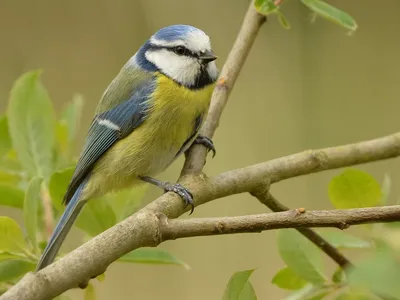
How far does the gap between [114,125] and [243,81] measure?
1.27 meters

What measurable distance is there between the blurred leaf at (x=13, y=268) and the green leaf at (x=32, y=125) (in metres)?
0.14

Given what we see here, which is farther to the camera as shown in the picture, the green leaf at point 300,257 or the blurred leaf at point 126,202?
the blurred leaf at point 126,202

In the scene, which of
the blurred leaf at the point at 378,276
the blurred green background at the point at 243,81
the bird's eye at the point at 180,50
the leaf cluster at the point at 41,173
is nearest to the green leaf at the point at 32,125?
the leaf cluster at the point at 41,173

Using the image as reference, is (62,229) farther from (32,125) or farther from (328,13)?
(328,13)

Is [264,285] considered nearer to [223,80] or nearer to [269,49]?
[269,49]

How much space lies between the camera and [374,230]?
49 centimetres

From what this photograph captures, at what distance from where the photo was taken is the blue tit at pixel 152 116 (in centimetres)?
77

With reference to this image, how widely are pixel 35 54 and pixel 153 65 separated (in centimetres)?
132

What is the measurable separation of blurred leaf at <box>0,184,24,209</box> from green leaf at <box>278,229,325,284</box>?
22 centimetres

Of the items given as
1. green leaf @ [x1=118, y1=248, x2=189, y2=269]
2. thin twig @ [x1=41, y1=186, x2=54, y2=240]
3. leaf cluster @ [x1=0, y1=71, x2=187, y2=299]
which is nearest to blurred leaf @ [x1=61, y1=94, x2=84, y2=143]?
leaf cluster @ [x1=0, y1=71, x2=187, y2=299]

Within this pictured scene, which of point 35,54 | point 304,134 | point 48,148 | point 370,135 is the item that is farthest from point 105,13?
point 48,148

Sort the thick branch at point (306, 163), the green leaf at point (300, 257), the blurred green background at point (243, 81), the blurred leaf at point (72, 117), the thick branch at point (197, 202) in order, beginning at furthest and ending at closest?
1. the blurred green background at point (243, 81)
2. the blurred leaf at point (72, 117)
3. the thick branch at point (306, 163)
4. the green leaf at point (300, 257)
5. the thick branch at point (197, 202)

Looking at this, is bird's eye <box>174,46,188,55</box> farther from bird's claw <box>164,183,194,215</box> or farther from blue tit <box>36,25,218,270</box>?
bird's claw <box>164,183,194,215</box>

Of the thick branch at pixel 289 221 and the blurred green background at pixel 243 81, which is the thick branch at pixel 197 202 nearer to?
the thick branch at pixel 289 221
